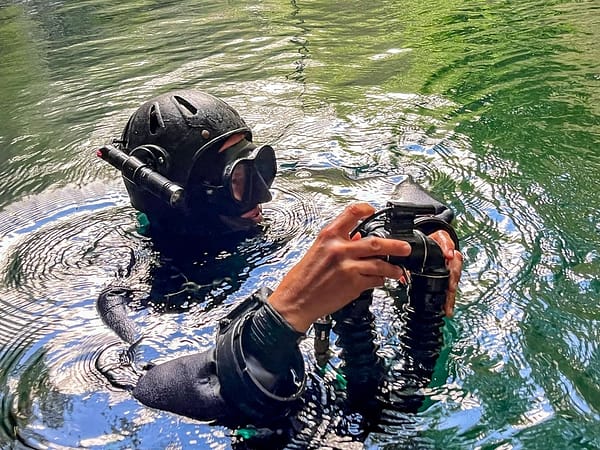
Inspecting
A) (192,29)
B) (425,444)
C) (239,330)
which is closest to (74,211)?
(239,330)

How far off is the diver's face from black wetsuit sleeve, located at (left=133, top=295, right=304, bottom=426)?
856 millimetres

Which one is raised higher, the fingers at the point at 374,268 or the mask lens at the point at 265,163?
the fingers at the point at 374,268

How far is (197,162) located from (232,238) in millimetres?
364

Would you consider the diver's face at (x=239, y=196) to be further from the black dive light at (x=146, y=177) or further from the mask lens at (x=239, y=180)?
the black dive light at (x=146, y=177)

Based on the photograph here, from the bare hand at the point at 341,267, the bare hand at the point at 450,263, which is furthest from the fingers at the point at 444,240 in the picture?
the bare hand at the point at 341,267

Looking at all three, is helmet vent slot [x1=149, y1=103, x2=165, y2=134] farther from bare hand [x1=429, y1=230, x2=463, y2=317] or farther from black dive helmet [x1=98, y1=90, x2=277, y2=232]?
bare hand [x1=429, y1=230, x2=463, y2=317]

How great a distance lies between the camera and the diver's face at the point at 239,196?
9.07 ft

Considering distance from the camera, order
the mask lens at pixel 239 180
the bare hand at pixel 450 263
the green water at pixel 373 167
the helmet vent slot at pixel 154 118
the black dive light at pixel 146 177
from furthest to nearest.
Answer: the helmet vent slot at pixel 154 118 < the mask lens at pixel 239 180 < the black dive light at pixel 146 177 < the green water at pixel 373 167 < the bare hand at pixel 450 263

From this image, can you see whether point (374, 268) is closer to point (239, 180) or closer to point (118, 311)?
point (239, 180)

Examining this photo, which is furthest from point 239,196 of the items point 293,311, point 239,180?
point 293,311

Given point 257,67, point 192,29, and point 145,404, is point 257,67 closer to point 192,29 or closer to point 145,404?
point 192,29

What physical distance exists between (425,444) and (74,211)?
99.7 inches

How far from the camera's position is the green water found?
7.05ft

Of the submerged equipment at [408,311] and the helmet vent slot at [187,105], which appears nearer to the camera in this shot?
the submerged equipment at [408,311]
